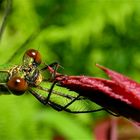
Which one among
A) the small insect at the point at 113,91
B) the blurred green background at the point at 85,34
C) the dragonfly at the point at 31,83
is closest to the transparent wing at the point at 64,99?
the dragonfly at the point at 31,83

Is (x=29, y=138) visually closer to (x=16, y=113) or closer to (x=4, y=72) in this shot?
(x=16, y=113)

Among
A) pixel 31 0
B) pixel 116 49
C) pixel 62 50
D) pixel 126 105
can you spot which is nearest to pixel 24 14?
pixel 31 0

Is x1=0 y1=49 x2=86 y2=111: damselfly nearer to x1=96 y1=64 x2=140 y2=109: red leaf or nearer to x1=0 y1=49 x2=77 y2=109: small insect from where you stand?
x1=0 y1=49 x2=77 y2=109: small insect

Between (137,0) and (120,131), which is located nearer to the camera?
(120,131)

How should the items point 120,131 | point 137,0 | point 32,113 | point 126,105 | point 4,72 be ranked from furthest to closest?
point 137,0
point 32,113
point 120,131
point 4,72
point 126,105

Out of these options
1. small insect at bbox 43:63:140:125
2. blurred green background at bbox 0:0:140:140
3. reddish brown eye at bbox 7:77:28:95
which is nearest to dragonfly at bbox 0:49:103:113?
reddish brown eye at bbox 7:77:28:95

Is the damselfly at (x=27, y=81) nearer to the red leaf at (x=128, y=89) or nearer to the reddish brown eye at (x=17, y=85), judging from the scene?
the reddish brown eye at (x=17, y=85)

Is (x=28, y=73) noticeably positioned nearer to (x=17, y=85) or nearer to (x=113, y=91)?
(x=17, y=85)
